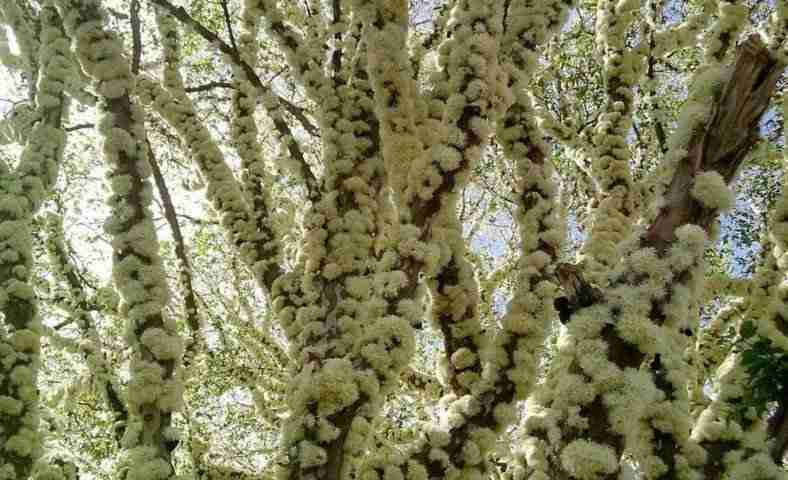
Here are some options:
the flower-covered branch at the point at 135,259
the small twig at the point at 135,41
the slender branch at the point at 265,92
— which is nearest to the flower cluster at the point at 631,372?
the flower-covered branch at the point at 135,259

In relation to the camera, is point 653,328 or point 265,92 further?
point 265,92

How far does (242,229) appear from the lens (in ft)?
14.6

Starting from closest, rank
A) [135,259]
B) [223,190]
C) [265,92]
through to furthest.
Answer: [135,259] < [223,190] < [265,92]

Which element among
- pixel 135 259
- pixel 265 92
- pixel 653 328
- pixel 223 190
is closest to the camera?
pixel 653 328

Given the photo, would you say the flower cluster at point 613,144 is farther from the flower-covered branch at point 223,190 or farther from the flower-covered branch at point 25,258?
the flower-covered branch at point 25,258

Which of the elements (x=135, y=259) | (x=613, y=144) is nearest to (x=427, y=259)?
(x=135, y=259)

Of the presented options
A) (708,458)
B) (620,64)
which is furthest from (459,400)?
(620,64)

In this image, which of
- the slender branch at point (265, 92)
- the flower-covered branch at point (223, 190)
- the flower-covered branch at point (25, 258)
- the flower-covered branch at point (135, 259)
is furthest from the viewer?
the slender branch at point (265, 92)

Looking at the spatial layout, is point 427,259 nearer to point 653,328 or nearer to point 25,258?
point 653,328

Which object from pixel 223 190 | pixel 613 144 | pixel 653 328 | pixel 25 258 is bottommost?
pixel 653 328

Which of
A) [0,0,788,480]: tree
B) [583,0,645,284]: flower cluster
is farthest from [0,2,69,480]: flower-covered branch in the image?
[583,0,645,284]: flower cluster

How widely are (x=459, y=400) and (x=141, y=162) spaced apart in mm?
1968

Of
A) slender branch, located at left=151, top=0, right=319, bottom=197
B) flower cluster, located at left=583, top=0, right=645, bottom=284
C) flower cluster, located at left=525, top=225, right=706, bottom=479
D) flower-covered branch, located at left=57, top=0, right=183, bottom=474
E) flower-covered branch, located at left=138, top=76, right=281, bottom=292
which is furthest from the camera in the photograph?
flower cluster, located at left=583, top=0, right=645, bottom=284

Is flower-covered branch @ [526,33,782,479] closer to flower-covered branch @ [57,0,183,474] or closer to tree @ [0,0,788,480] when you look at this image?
tree @ [0,0,788,480]
